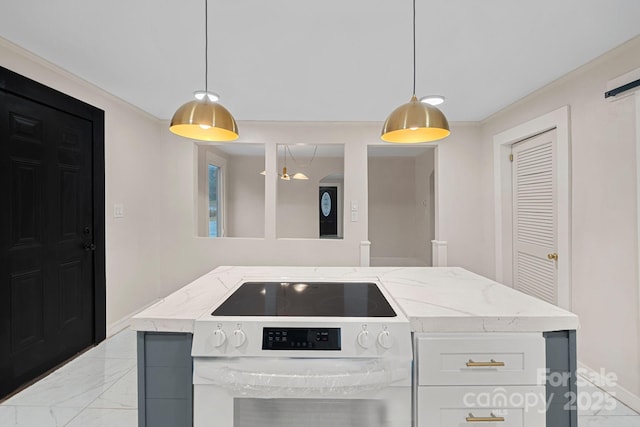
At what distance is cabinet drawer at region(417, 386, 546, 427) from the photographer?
108 cm

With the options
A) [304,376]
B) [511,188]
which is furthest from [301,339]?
[511,188]

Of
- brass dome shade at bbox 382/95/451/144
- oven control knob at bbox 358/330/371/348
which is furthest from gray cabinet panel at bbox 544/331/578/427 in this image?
brass dome shade at bbox 382/95/451/144

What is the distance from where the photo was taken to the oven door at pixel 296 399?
1.04m

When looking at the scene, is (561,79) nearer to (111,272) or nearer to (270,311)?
(270,311)

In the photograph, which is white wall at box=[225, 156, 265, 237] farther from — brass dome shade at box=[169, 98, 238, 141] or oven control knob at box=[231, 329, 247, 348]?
oven control knob at box=[231, 329, 247, 348]

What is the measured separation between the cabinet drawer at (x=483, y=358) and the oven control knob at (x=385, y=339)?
114mm

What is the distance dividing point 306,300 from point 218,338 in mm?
414

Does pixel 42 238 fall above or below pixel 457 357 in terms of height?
above

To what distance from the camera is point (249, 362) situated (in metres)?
1.06

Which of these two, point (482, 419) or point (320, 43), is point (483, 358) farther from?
point (320, 43)

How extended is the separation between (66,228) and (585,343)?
160 inches

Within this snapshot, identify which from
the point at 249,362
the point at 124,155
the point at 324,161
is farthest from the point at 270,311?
the point at 324,161

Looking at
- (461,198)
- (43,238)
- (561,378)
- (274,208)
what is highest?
(461,198)

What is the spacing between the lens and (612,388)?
2.02 metres
